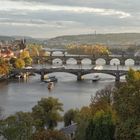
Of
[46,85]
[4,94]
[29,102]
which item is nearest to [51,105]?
[29,102]

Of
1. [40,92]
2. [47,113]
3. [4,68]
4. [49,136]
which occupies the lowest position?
[40,92]

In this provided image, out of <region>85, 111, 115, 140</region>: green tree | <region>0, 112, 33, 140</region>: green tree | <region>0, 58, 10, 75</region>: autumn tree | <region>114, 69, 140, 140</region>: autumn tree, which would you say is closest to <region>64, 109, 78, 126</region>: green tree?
<region>85, 111, 115, 140</region>: green tree

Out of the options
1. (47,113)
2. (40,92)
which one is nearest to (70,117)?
(47,113)

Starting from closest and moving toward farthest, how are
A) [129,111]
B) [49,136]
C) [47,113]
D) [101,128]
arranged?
[129,111] < [49,136] < [101,128] < [47,113]

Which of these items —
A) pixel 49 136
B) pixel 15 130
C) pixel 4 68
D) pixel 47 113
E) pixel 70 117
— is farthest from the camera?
pixel 4 68

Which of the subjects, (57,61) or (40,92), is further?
(57,61)

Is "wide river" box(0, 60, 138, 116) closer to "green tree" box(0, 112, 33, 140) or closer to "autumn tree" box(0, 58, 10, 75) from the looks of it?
"autumn tree" box(0, 58, 10, 75)

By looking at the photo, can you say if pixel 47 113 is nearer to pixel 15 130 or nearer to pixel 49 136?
pixel 49 136
